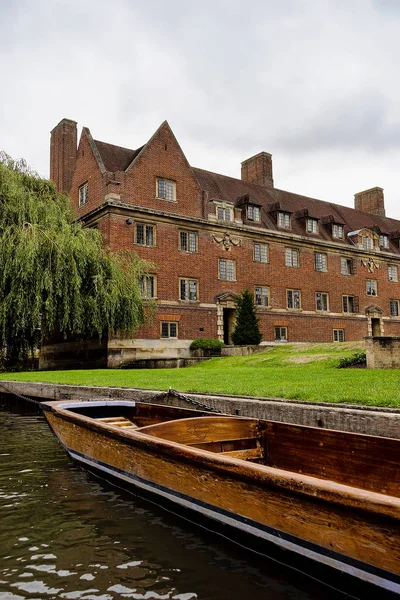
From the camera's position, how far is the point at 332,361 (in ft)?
58.1

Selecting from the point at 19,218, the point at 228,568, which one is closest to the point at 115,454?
the point at 228,568

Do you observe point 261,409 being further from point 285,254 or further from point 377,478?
point 285,254

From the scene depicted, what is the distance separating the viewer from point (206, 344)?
27.4m

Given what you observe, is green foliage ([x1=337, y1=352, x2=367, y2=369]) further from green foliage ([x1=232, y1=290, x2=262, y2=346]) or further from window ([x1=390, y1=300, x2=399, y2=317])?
window ([x1=390, y1=300, x2=399, y2=317])

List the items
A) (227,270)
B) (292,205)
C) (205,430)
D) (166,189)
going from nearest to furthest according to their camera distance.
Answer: (205,430), (166,189), (227,270), (292,205)

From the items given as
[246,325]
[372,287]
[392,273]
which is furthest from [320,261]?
[246,325]

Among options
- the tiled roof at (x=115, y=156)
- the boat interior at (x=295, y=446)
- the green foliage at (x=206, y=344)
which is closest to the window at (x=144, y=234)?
the tiled roof at (x=115, y=156)

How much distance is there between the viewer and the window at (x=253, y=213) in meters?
32.9

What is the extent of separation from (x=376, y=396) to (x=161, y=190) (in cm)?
2238

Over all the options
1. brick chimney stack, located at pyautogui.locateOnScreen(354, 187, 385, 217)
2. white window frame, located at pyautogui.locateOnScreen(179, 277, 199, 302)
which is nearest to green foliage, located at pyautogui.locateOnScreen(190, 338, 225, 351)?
white window frame, located at pyautogui.locateOnScreen(179, 277, 199, 302)

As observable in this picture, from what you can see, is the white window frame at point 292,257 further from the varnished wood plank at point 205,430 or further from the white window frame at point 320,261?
the varnished wood plank at point 205,430

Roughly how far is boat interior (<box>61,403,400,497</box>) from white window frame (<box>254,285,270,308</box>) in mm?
25131

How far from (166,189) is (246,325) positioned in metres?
8.73

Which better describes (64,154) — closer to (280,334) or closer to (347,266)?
(280,334)
